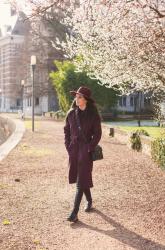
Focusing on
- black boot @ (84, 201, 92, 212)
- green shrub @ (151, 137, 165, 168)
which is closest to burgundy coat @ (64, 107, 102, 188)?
black boot @ (84, 201, 92, 212)

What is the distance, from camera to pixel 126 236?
21.6 feet

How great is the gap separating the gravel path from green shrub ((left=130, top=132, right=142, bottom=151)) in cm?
232

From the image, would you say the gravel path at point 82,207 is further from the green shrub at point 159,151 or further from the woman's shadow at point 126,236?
the green shrub at point 159,151

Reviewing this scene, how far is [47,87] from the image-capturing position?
55.1 m

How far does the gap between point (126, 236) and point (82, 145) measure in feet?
4.99

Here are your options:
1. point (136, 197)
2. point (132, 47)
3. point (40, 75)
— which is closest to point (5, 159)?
point (132, 47)

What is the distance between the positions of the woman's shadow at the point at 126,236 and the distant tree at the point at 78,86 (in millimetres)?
30146

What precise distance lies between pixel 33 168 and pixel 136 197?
3911 mm

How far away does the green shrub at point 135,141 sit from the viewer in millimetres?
16047

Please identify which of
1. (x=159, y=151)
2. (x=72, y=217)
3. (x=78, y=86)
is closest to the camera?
(x=72, y=217)

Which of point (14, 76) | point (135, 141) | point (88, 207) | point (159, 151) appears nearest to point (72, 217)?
point (88, 207)

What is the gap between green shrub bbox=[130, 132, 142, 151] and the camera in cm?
1605

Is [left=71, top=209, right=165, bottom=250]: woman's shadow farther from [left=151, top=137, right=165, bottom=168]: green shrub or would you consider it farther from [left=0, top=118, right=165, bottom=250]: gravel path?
[left=151, top=137, right=165, bottom=168]: green shrub

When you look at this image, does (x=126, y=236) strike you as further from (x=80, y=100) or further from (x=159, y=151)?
(x=159, y=151)
